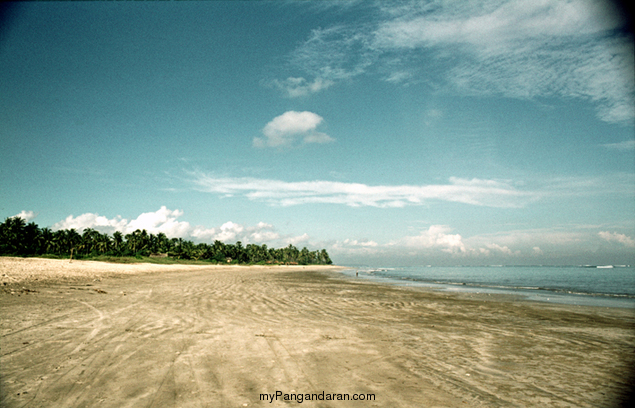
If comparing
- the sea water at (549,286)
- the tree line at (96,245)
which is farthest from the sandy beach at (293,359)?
the tree line at (96,245)

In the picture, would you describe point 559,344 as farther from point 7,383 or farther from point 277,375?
point 7,383

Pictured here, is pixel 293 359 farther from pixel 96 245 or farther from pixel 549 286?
pixel 96 245

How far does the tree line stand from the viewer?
8512 centimetres

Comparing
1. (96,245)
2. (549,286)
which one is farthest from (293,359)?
(96,245)

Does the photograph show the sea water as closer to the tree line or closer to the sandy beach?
the sandy beach

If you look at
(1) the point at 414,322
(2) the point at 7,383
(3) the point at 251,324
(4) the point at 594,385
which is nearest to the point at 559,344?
(4) the point at 594,385

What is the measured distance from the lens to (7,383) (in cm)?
545

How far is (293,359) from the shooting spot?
7.17 meters

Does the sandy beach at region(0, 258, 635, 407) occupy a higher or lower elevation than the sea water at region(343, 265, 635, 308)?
higher

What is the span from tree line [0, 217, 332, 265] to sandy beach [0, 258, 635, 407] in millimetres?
94996

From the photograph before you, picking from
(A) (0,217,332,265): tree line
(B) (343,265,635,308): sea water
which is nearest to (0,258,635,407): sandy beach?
(B) (343,265,635,308): sea water

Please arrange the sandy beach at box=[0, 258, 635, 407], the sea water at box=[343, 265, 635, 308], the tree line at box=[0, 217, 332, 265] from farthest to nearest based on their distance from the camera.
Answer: the tree line at box=[0, 217, 332, 265] < the sea water at box=[343, 265, 635, 308] < the sandy beach at box=[0, 258, 635, 407]

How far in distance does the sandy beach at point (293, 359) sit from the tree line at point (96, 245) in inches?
3740

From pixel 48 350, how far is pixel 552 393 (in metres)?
11.1
